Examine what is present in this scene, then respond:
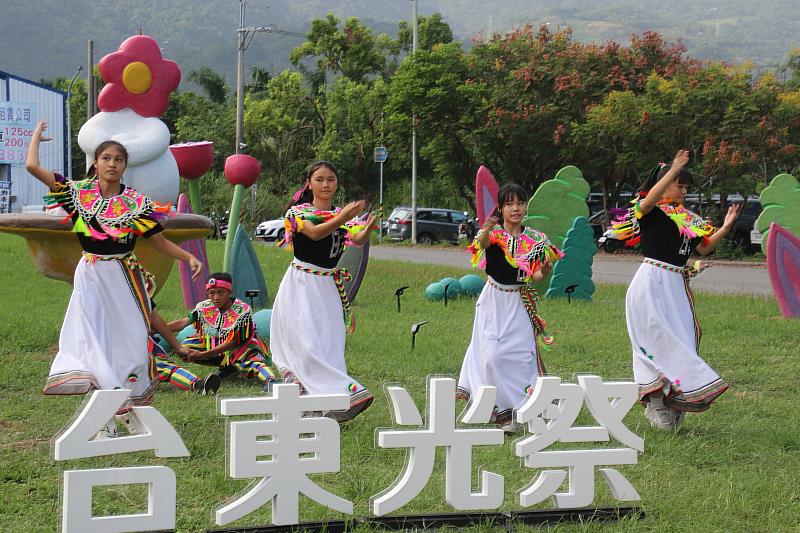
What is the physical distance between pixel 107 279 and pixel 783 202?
9132 millimetres

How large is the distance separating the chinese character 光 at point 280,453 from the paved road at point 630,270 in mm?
11759

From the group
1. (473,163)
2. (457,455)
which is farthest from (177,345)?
(473,163)

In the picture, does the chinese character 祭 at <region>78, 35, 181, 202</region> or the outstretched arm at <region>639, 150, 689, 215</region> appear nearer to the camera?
the outstretched arm at <region>639, 150, 689, 215</region>

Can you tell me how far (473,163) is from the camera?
28219 mm

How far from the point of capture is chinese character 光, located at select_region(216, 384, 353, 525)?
382 centimetres

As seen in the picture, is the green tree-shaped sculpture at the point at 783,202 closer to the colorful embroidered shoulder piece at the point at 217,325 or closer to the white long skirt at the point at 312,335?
the colorful embroidered shoulder piece at the point at 217,325

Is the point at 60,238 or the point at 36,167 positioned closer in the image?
the point at 36,167

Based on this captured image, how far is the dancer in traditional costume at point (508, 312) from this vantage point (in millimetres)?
6125

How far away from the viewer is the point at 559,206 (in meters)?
13.4

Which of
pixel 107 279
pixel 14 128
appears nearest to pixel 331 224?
pixel 107 279

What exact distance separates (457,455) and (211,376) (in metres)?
3.25

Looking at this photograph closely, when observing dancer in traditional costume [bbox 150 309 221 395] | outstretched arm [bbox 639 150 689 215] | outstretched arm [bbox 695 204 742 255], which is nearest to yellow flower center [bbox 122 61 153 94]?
dancer in traditional costume [bbox 150 309 221 395]

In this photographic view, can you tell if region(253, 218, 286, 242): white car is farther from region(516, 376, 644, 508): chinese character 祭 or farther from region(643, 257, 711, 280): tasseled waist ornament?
region(516, 376, 644, 508): chinese character 祭

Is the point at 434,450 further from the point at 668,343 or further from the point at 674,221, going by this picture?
the point at 674,221
